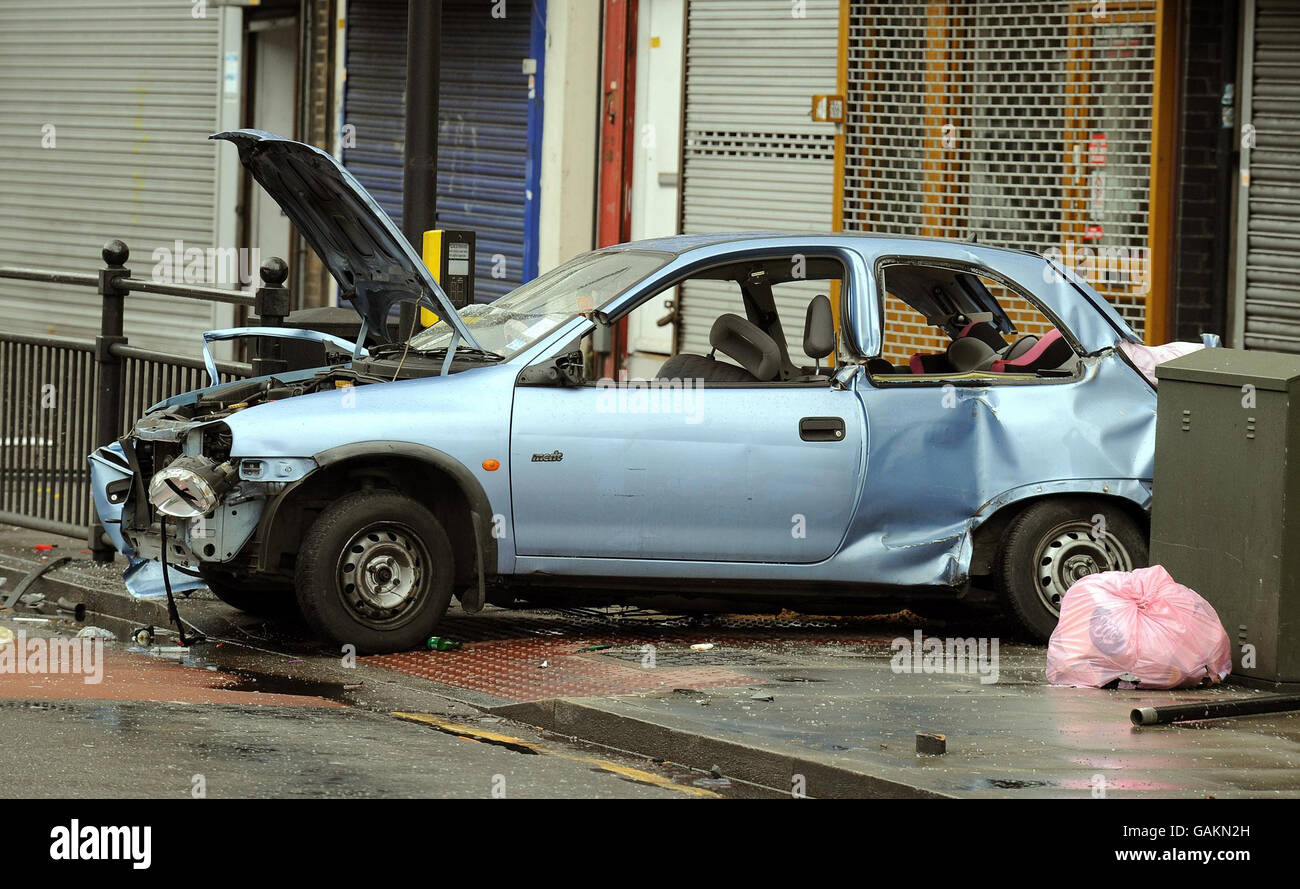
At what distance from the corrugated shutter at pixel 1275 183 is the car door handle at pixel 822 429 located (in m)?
4.41

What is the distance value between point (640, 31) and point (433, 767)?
10214 mm

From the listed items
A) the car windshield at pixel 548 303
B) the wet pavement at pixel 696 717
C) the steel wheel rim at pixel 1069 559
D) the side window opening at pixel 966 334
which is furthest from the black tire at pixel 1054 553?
the car windshield at pixel 548 303

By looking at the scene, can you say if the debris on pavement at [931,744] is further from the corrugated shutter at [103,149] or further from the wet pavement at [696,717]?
the corrugated shutter at [103,149]

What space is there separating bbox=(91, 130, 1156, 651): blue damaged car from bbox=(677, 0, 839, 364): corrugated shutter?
5017 mm

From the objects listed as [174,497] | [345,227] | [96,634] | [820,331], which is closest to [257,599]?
[96,634]

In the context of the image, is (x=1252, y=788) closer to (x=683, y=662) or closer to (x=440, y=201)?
(x=683, y=662)

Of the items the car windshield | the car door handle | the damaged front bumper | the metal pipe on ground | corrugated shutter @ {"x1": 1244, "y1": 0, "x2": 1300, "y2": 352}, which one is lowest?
the metal pipe on ground

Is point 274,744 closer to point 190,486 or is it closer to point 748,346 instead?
point 190,486

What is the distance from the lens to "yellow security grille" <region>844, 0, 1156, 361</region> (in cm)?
1229

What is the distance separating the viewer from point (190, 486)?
7.79 metres

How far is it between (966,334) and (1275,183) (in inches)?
132

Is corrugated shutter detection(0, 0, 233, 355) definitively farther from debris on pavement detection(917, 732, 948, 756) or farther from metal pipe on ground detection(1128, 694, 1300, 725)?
debris on pavement detection(917, 732, 948, 756)

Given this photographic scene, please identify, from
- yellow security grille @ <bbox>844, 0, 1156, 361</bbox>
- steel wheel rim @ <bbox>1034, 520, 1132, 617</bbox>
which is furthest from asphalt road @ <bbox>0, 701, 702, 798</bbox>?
yellow security grille @ <bbox>844, 0, 1156, 361</bbox>
